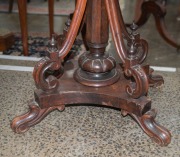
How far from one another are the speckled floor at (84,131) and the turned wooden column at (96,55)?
0.44 ft

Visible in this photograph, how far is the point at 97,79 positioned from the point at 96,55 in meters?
0.08

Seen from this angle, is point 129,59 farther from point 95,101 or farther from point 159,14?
point 159,14

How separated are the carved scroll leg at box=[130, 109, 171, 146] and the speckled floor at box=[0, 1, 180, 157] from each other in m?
0.02

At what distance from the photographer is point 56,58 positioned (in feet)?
3.15

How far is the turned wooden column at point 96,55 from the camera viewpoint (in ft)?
3.20

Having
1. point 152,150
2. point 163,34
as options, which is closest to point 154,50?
point 163,34

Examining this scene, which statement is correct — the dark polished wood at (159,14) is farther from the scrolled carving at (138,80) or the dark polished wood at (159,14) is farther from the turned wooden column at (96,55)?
the scrolled carving at (138,80)

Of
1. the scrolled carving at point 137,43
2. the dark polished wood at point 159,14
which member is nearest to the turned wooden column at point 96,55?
the scrolled carving at point 137,43

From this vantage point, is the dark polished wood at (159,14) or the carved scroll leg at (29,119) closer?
the carved scroll leg at (29,119)

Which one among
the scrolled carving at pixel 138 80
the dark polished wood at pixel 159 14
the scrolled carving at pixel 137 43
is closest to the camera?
the scrolled carving at pixel 138 80

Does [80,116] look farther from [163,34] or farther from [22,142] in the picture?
[163,34]

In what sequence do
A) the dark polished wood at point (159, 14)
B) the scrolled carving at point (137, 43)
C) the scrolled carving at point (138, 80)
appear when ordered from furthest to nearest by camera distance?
the dark polished wood at point (159, 14), the scrolled carving at point (137, 43), the scrolled carving at point (138, 80)

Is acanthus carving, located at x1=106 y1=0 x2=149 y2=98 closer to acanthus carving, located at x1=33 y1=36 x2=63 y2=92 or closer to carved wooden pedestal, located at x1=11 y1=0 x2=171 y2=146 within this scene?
carved wooden pedestal, located at x1=11 y1=0 x2=171 y2=146

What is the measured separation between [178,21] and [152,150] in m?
2.37
